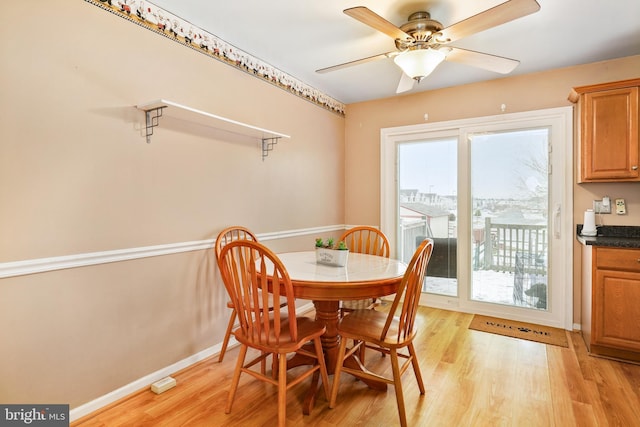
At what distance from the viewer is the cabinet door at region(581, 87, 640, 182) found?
8.46 feet

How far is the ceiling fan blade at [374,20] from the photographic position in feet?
5.47

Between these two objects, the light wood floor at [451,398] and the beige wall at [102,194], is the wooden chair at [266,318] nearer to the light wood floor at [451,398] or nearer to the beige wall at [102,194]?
the light wood floor at [451,398]

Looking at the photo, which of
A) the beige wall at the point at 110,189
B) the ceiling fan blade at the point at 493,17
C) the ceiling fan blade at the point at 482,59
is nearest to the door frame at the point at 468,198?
the beige wall at the point at 110,189

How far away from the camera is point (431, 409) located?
1.88 meters

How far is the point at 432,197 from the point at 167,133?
2.82 metres

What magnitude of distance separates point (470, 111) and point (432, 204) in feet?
3.49

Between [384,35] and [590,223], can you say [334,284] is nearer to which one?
[384,35]

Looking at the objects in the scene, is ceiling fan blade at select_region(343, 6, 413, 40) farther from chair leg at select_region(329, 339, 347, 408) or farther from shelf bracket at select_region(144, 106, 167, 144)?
chair leg at select_region(329, 339, 347, 408)

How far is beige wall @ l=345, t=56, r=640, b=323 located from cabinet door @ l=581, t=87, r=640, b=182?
0.28 m

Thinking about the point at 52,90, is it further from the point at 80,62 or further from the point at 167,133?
the point at 167,133

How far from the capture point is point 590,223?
284cm

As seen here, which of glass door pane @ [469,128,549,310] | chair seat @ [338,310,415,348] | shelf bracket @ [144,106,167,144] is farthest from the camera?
glass door pane @ [469,128,549,310]

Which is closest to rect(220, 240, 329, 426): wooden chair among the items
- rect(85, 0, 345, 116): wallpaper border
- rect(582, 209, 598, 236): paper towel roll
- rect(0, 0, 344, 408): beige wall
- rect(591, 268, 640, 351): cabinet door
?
rect(0, 0, 344, 408): beige wall

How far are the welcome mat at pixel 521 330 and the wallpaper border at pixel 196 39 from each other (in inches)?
115
